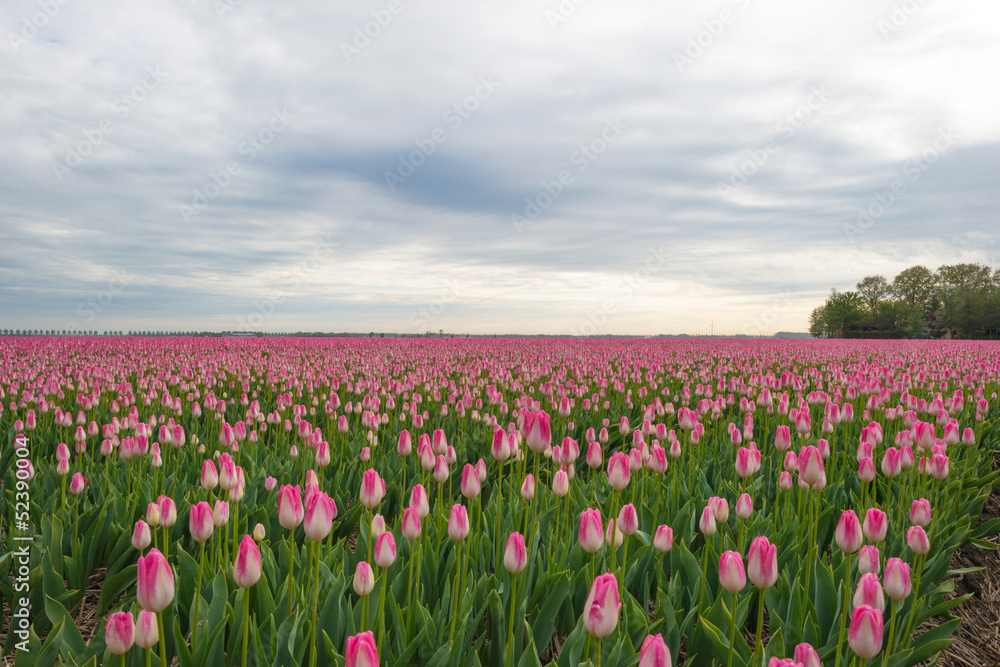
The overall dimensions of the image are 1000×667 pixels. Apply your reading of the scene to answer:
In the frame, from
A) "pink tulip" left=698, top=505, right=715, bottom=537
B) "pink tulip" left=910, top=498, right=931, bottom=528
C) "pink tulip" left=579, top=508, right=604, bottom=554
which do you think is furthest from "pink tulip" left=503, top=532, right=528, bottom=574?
"pink tulip" left=910, top=498, right=931, bottom=528

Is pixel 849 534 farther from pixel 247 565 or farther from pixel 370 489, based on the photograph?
pixel 247 565

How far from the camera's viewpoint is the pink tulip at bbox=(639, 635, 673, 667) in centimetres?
136

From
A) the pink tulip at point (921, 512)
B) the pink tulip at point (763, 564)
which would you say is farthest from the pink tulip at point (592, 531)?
the pink tulip at point (921, 512)

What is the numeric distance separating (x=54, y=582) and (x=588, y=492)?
321 centimetres

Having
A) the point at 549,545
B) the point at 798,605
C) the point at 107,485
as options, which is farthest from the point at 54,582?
the point at 798,605

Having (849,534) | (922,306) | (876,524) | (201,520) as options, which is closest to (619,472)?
(849,534)

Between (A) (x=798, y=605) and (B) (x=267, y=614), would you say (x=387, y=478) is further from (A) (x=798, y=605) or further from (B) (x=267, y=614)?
(A) (x=798, y=605)

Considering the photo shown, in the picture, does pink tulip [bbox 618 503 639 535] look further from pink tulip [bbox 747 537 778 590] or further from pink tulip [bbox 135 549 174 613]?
pink tulip [bbox 135 549 174 613]

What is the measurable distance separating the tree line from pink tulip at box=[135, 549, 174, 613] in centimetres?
9469

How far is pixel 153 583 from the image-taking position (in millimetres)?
1514

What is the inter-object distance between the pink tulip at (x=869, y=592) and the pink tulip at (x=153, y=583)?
1.96m

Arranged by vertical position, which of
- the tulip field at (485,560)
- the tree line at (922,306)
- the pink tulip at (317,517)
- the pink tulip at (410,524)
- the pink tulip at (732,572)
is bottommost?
the tulip field at (485,560)

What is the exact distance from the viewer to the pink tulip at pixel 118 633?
1.51 m

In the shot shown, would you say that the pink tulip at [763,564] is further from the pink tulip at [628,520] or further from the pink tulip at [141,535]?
the pink tulip at [141,535]
